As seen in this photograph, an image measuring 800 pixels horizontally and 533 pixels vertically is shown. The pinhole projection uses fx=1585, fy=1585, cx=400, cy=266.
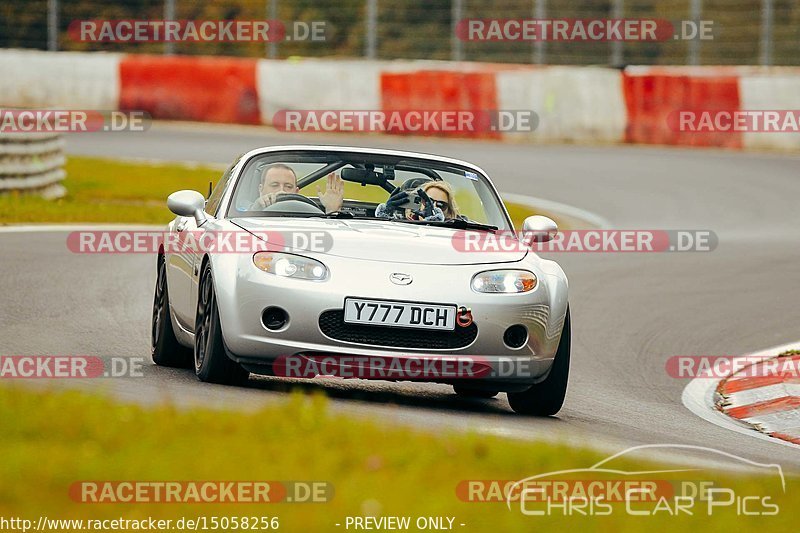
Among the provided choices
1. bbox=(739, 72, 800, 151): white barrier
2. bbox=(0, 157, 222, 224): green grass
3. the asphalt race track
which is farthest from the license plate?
bbox=(739, 72, 800, 151): white barrier

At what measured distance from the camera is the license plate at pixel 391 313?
7328 mm

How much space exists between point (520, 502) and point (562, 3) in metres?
38.1

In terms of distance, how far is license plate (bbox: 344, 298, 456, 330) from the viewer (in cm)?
733

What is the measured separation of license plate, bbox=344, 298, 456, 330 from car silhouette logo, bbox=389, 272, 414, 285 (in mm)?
101

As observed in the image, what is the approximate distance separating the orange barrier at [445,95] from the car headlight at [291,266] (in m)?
19.7

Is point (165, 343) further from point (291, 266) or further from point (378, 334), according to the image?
point (378, 334)

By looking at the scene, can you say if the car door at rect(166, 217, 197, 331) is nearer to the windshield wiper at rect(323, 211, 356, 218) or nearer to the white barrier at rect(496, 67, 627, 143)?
the windshield wiper at rect(323, 211, 356, 218)

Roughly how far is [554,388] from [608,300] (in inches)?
211

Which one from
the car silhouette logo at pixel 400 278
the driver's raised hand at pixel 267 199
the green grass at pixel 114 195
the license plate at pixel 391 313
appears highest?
the driver's raised hand at pixel 267 199

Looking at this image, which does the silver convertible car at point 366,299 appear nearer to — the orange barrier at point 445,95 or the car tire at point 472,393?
the car tire at point 472,393

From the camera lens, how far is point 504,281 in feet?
25.0

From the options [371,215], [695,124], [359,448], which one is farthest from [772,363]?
[695,124]

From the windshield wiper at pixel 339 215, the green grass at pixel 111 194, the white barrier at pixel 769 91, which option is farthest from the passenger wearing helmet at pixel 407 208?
the white barrier at pixel 769 91

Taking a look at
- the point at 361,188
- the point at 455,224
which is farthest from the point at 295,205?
the point at 455,224
